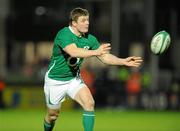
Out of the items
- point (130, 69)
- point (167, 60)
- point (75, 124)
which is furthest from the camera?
point (167, 60)

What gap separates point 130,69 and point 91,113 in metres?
18.0

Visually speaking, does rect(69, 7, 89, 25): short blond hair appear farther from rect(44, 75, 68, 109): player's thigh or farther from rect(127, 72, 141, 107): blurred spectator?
rect(127, 72, 141, 107): blurred spectator

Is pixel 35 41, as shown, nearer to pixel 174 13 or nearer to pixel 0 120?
pixel 174 13

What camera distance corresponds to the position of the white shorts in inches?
472

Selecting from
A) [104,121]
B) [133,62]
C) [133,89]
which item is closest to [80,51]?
[133,62]

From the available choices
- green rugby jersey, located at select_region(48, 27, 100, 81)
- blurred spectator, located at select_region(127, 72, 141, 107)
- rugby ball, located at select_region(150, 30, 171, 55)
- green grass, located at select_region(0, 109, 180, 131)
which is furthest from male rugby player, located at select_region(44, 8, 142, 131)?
blurred spectator, located at select_region(127, 72, 141, 107)

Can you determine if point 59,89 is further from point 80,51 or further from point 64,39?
point 80,51

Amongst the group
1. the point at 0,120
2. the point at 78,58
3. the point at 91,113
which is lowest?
the point at 0,120

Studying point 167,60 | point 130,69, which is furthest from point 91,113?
point 167,60

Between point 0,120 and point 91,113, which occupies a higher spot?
point 91,113

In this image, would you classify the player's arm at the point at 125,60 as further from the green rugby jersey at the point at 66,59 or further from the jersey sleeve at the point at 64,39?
the jersey sleeve at the point at 64,39

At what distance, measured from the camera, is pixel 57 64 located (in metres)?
12.1

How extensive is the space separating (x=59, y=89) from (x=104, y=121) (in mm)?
8065

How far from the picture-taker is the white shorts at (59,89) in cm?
1199
